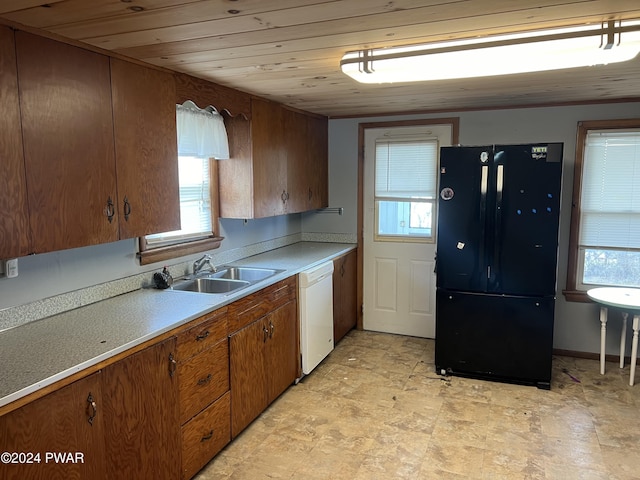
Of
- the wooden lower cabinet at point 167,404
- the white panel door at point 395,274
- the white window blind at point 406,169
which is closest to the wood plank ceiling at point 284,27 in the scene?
the wooden lower cabinet at point 167,404

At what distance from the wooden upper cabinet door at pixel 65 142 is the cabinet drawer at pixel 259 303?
797 mm

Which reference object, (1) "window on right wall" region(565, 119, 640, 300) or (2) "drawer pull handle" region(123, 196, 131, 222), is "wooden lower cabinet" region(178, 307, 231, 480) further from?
(1) "window on right wall" region(565, 119, 640, 300)

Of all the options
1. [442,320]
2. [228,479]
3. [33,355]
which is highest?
[33,355]

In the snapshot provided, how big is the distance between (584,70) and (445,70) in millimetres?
887

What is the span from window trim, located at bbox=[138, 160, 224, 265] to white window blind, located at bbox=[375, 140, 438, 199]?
5.56 feet

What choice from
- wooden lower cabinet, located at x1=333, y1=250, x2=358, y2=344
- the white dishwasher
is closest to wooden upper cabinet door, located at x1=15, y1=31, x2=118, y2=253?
the white dishwasher

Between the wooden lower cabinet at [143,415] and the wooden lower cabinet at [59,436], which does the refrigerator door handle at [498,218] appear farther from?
the wooden lower cabinet at [59,436]

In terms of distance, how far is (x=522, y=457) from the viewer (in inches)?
101

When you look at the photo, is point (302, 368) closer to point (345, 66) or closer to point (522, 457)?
point (522, 457)

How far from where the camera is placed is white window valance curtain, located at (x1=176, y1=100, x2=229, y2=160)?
2838mm

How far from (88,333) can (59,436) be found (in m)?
0.47

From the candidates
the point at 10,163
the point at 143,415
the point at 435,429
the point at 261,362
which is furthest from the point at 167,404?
the point at 435,429

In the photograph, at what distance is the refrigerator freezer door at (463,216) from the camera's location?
11.1 ft

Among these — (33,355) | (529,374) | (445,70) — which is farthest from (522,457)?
(33,355)
